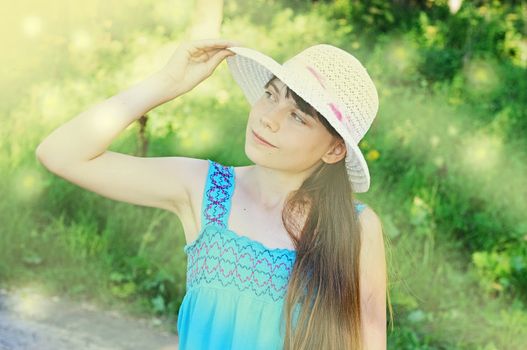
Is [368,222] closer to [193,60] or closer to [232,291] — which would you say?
[232,291]

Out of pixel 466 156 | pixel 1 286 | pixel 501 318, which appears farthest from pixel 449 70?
pixel 1 286

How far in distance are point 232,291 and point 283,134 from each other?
0.39 m

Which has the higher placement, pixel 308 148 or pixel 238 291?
pixel 308 148

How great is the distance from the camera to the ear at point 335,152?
231cm

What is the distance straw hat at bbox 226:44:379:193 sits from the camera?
2.17m

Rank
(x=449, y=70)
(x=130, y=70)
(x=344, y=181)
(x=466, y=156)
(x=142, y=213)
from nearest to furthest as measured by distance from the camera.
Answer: (x=344, y=181) → (x=142, y=213) → (x=466, y=156) → (x=130, y=70) → (x=449, y=70)

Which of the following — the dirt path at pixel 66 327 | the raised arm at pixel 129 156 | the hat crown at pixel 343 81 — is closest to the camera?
the raised arm at pixel 129 156

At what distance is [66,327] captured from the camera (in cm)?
358

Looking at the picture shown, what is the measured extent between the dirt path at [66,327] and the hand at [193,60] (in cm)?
157

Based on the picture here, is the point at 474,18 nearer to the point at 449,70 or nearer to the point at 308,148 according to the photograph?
the point at 449,70

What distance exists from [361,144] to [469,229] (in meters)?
0.78

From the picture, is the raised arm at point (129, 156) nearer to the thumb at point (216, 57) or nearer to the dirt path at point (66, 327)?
the thumb at point (216, 57)

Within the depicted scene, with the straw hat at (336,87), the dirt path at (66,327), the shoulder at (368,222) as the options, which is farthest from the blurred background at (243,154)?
the straw hat at (336,87)

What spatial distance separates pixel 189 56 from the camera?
225 centimetres
